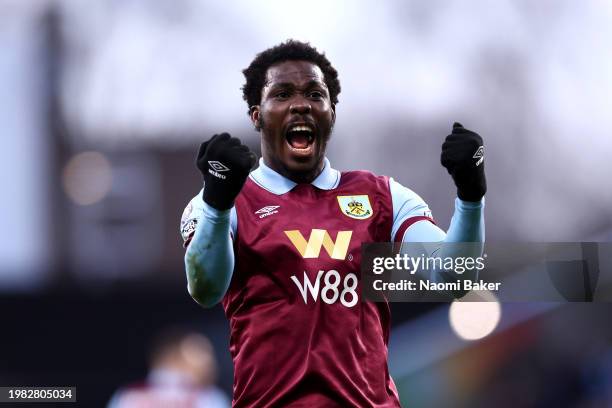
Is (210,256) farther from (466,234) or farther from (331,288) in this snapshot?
(466,234)

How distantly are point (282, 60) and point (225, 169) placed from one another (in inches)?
26.6

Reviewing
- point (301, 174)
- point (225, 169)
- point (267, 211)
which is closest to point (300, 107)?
point (301, 174)

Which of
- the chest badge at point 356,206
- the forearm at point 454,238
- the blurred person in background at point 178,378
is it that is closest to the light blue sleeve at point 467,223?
the forearm at point 454,238

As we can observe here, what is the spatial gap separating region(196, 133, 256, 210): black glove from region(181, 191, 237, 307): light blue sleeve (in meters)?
0.04

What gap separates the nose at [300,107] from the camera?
297cm

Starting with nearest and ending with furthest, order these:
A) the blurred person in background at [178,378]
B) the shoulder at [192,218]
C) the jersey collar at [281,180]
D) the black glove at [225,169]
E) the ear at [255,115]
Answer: the black glove at [225,169] → the shoulder at [192,218] → the jersey collar at [281,180] → the ear at [255,115] → the blurred person in background at [178,378]

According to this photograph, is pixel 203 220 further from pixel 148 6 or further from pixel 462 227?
pixel 148 6

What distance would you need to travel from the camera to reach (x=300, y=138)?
118 inches

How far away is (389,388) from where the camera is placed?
9.29ft

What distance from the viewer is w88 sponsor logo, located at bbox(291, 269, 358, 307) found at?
271cm

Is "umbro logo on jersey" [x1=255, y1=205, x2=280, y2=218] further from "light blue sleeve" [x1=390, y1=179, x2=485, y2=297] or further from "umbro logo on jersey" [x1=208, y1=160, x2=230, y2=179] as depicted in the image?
"light blue sleeve" [x1=390, y1=179, x2=485, y2=297]

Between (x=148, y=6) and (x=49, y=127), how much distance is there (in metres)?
1.22

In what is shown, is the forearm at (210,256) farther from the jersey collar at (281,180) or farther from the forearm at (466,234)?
the forearm at (466,234)

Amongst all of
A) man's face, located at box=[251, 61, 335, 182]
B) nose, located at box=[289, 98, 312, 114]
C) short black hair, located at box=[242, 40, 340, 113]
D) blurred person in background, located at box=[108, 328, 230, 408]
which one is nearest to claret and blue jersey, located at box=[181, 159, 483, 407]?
man's face, located at box=[251, 61, 335, 182]
